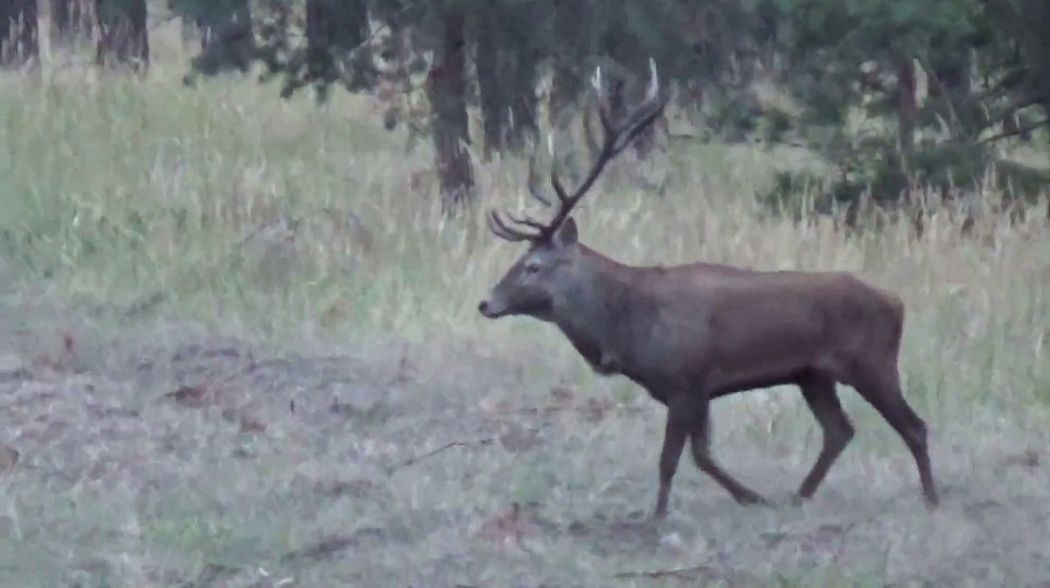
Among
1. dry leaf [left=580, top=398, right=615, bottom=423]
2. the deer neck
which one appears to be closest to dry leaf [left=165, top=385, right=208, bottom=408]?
dry leaf [left=580, top=398, right=615, bottom=423]

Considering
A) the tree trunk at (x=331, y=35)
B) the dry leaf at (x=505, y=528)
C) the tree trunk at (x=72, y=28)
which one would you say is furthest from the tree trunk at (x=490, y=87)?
the dry leaf at (x=505, y=528)

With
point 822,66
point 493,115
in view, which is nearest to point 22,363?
point 493,115

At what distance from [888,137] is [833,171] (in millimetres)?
685

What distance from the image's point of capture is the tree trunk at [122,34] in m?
16.5

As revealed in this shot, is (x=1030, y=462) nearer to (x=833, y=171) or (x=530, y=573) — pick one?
(x=530, y=573)

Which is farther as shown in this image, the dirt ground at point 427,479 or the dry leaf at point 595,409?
the dry leaf at point 595,409

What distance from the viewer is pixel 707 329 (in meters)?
7.00

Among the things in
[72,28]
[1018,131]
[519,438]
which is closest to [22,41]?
[72,28]

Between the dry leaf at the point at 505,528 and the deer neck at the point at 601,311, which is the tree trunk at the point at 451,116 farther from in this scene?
the dry leaf at the point at 505,528

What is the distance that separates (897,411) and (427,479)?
1774 millimetres

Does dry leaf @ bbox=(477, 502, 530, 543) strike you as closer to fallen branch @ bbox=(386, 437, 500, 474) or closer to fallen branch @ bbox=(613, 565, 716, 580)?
fallen branch @ bbox=(613, 565, 716, 580)

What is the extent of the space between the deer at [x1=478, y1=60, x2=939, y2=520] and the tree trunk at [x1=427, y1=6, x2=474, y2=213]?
19.8 feet

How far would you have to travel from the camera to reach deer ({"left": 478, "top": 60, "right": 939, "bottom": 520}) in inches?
275

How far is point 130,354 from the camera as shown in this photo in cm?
991
